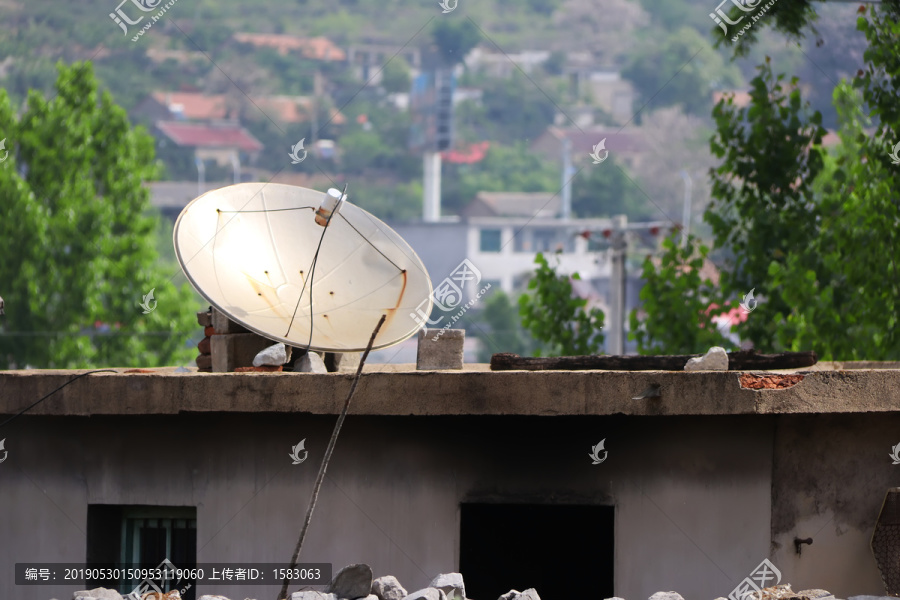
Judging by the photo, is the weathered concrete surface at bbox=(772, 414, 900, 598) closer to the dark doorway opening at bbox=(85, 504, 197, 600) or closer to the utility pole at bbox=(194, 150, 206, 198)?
the dark doorway opening at bbox=(85, 504, 197, 600)

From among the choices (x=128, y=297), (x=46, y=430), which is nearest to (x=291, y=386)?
(x=46, y=430)

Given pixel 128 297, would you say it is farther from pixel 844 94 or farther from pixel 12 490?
pixel 12 490

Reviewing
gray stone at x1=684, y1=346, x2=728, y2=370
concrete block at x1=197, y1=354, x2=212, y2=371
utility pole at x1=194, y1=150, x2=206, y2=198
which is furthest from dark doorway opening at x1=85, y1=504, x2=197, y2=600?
utility pole at x1=194, y1=150, x2=206, y2=198

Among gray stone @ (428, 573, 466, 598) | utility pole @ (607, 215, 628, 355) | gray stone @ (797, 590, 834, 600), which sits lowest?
gray stone @ (797, 590, 834, 600)

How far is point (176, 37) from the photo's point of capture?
139500 mm

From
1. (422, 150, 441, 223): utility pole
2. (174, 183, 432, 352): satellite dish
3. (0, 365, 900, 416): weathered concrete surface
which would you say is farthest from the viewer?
(422, 150, 441, 223): utility pole

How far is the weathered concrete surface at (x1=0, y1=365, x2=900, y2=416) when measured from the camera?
6.80 m

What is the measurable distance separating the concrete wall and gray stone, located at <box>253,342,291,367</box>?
430 mm

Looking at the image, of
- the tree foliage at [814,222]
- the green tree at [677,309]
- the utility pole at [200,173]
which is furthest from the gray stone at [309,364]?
the utility pole at [200,173]

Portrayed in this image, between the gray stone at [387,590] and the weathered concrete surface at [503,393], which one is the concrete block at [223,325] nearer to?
the weathered concrete surface at [503,393]

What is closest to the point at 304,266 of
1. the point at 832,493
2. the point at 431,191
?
the point at 832,493

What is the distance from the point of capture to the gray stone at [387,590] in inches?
243

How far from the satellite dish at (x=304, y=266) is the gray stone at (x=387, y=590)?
1915mm

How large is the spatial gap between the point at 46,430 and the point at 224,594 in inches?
68.2
